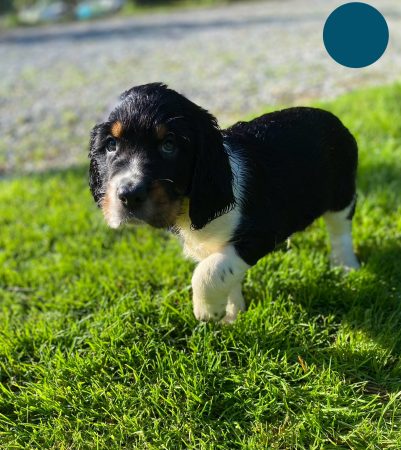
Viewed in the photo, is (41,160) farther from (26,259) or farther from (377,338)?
(377,338)

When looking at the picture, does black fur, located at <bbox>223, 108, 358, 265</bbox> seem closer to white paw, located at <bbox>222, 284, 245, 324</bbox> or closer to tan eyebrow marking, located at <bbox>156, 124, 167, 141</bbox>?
white paw, located at <bbox>222, 284, 245, 324</bbox>

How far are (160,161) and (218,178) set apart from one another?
0.32 meters

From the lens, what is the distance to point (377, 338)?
110 inches

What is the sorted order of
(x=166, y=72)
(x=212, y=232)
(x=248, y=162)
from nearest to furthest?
1. (x=212, y=232)
2. (x=248, y=162)
3. (x=166, y=72)

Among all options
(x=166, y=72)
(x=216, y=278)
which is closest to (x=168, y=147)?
(x=216, y=278)

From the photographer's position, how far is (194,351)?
2.80m

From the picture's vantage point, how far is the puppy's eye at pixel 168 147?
96.7 inches

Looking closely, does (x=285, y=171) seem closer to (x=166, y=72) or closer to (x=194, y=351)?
(x=194, y=351)

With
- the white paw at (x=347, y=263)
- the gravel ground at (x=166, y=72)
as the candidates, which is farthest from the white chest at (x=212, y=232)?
the gravel ground at (x=166, y=72)

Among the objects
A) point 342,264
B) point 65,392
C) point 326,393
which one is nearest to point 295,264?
point 342,264

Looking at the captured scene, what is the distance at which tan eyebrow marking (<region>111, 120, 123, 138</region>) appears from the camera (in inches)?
96.0

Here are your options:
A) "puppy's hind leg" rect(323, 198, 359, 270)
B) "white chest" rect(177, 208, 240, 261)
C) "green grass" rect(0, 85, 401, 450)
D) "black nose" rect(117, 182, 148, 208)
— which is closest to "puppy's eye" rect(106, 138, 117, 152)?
"black nose" rect(117, 182, 148, 208)

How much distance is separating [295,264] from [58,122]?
5997 mm

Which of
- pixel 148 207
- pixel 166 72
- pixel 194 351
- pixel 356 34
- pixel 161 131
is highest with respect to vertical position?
pixel 356 34
